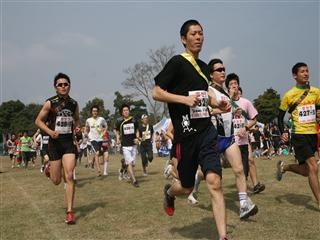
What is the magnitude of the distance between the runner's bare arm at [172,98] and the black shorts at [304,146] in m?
3.36

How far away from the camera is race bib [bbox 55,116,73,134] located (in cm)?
709

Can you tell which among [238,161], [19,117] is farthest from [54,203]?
[19,117]

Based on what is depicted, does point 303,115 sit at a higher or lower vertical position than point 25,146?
higher

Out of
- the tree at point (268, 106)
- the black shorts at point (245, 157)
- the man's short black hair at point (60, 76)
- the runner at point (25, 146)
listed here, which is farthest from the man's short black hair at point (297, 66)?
the tree at point (268, 106)

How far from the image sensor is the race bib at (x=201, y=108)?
4395 millimetres

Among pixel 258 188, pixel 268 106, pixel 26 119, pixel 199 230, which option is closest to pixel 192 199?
pixel 258 188

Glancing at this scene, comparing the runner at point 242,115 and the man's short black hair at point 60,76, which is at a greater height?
the man's short black hair at point 60,76

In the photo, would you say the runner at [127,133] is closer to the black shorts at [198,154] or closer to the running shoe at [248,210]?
the running shoe at [248,210]

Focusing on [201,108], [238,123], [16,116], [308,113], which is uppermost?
[16,116]

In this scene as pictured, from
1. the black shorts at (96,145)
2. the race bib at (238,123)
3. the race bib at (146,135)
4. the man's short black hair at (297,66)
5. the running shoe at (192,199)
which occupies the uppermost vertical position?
the man's short black hair at (297,66)

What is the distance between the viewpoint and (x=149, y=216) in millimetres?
6641

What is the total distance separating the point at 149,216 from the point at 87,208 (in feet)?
5.91

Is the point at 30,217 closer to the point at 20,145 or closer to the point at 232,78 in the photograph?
the point at 232,78

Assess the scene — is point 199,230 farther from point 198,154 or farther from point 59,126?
point 59,126
